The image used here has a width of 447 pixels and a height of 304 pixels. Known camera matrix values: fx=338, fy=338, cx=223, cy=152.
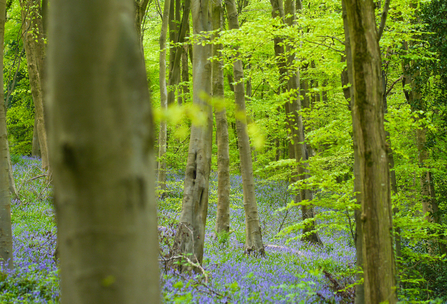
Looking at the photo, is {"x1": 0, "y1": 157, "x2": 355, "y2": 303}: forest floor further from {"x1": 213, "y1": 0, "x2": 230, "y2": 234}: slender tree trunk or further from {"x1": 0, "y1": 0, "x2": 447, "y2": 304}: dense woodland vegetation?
{"x1": 213, "y1": 0, "x2": 230, "y2": 234}: slender tree trunk

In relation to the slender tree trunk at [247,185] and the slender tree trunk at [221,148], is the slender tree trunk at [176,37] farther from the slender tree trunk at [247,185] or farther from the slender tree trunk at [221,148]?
the slender tree trunk at [247,185]

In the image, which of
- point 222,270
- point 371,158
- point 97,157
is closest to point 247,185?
point 222,270

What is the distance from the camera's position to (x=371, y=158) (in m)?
3.07

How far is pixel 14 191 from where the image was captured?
10867 millimetres

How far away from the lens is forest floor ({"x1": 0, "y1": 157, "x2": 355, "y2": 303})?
407cm

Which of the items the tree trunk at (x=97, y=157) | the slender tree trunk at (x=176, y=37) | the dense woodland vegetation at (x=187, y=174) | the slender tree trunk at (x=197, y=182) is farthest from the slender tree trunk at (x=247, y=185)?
the tree trunk at (x=97, y=157)

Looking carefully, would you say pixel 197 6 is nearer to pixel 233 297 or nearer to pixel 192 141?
pixel 192 141

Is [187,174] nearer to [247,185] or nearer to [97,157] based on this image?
[247,185]

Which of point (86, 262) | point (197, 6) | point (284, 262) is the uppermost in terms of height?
point (197, 6)

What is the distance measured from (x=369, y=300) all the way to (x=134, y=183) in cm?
307

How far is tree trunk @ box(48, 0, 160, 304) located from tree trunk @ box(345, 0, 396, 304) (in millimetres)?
2752

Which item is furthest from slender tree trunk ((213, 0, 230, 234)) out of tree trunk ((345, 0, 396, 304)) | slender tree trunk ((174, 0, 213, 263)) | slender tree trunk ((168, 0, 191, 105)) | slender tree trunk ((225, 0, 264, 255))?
slender tree trunk ((168, 0, 191, 105))

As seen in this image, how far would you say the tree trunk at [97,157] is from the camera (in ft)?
2.45

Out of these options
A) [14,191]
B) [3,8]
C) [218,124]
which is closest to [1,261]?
[3,8]
